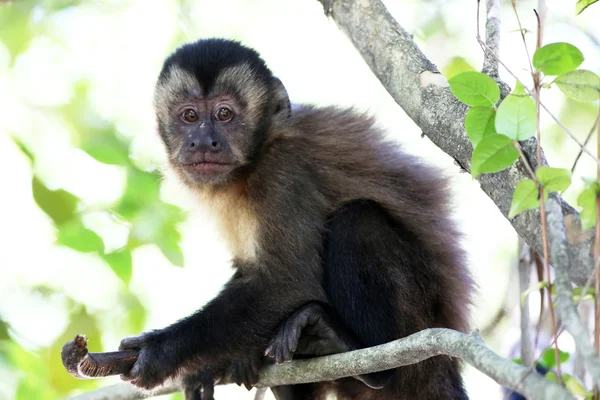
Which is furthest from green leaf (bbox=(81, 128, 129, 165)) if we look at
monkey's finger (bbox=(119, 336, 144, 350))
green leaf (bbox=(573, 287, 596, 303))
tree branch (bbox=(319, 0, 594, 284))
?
green leaf (bbox=(573, 287, 596, 303))

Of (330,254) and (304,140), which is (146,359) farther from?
(304,140)

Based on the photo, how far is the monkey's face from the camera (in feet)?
19.7

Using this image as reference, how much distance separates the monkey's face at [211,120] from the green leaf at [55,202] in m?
1.15

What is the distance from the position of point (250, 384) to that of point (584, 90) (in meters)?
3.40

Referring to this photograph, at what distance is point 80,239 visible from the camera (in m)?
6.61

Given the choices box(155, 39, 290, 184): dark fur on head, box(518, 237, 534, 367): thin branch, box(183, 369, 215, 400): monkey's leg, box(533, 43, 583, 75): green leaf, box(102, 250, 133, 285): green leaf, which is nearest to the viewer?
box(533, 43, 583, 75): green leaf

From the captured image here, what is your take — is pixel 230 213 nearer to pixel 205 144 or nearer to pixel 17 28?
pixel 205 144

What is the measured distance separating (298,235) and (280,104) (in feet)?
4.52

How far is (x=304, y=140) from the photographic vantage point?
6211 millimetres

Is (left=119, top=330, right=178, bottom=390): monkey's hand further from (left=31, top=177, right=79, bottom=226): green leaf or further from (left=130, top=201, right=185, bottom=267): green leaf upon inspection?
(left=31, top=177, right=79, bottom=226): green leaf

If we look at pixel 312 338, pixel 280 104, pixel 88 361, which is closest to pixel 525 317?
pixel 312 338

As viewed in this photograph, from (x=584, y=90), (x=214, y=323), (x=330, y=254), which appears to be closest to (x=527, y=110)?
(x=584, y=90)

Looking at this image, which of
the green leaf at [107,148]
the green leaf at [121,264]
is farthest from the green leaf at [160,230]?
the green leaf at [107,148]

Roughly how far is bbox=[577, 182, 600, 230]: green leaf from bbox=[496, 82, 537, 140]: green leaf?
312mm
